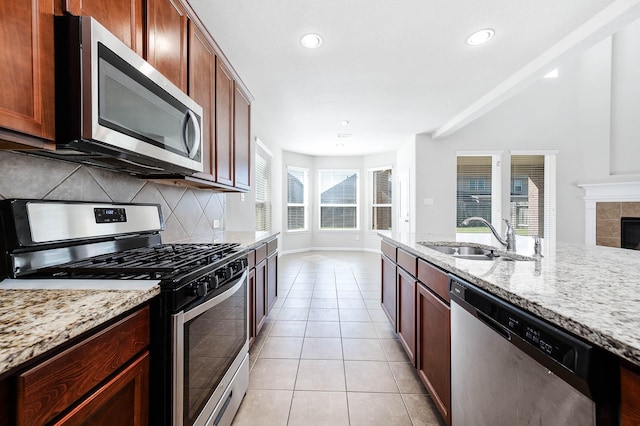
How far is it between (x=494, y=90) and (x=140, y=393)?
4.27 m

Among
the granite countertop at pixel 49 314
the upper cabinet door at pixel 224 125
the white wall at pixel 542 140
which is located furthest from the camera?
the white wall at pixel 542 140

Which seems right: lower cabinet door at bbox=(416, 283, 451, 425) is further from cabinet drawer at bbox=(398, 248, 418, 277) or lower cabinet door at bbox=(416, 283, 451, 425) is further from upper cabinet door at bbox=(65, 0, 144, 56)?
upper cabinet door at bbox=(65, 0, 144, 56)

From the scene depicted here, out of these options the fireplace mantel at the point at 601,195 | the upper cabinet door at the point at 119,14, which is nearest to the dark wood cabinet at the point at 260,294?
the upper cabinet door at the point at 119,14

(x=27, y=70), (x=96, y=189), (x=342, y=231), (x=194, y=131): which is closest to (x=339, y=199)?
(x=342, y=231)

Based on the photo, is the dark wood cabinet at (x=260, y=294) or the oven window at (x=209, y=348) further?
the dark wood cabinet at (x=260, y=294)

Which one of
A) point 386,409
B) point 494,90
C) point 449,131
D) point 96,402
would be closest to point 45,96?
point 96,402

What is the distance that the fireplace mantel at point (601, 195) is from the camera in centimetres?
430

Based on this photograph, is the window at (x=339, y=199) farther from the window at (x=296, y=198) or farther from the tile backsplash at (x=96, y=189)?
the tile backsplash at (x=96, y=189)

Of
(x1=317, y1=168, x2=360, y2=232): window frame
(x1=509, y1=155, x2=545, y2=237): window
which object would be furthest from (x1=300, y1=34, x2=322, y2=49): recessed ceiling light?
(x1=317, y1=168, x2=360, y2=232): window frame

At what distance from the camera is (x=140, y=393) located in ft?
2.82

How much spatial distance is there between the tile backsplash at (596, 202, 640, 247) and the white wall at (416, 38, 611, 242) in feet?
1.10

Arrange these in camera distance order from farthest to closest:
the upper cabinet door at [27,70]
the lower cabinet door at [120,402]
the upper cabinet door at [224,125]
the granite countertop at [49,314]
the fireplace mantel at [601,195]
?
the fireplace mantel at [601,195] → the upper cabinet door at [224,125] → the upper cabinet door at [27,70] → the lower cabinet door at [120,402] → the granite countertop at [49,314]

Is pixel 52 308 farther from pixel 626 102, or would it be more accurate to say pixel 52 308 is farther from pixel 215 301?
pixel 626 102

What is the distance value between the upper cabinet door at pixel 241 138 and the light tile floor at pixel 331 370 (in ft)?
4.82
